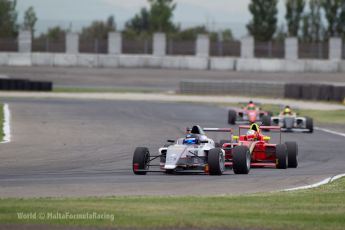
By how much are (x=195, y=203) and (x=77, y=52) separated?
64008 mm

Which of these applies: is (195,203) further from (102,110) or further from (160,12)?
(160,12)

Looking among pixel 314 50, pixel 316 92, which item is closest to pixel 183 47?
pixel 314 50

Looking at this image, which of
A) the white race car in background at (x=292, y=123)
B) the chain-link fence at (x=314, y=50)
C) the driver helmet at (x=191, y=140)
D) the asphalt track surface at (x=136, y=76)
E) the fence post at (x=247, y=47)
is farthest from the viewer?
the fence post at (x=247, y=47)

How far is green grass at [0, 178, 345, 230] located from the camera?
1184 cm

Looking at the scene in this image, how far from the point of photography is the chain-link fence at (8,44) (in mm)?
75125

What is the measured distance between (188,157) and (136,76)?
52.3 meters

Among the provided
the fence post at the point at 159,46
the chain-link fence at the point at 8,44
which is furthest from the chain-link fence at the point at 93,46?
the chain-link fence at the point at 8,44

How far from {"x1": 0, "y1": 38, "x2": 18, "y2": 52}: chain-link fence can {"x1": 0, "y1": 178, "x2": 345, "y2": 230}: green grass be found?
61898mm

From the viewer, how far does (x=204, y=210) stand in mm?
12891

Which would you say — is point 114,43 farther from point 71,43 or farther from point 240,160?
point 240,160

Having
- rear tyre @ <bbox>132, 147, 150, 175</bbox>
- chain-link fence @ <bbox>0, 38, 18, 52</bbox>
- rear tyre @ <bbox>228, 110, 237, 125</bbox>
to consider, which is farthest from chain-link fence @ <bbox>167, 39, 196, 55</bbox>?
rear tyre @ <bbox>132, 147, 150, 175</bbox>

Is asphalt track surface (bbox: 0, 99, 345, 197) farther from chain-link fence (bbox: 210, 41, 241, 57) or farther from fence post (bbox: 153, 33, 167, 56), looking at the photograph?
chain-link fence (bbox: 210, 41, 241, 57)

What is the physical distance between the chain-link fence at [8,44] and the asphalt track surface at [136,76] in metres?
4.18

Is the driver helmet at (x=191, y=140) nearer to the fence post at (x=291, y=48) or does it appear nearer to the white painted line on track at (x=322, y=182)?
the white painted line on track at (x=322, y=182)
